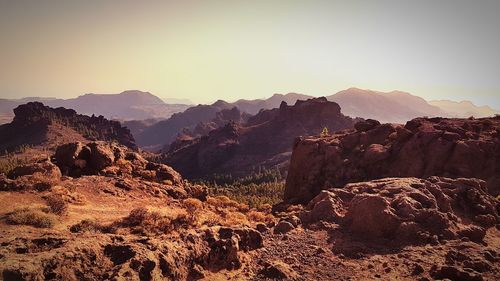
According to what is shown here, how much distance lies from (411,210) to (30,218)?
1754 centimetres

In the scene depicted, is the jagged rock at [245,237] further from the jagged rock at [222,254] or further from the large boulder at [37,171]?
the large boulder at [37,171]

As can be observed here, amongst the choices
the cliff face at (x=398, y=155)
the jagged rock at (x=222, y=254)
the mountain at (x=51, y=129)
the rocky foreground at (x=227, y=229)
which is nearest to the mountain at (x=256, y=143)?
the mountain at (x=51, y=129)

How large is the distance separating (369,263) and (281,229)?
15.2ft

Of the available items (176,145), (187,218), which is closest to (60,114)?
(176,145)

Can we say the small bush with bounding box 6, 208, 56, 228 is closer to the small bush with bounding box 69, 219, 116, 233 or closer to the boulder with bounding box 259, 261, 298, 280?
the small bush with bounding box 69, 219, 116, 233

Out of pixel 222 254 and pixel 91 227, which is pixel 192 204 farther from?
pixel 222 254

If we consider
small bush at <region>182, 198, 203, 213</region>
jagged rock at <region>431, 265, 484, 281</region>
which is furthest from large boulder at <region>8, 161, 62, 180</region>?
jagged rock at <region>431, 265, 484, 281</region>

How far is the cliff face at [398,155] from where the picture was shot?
30.0 m

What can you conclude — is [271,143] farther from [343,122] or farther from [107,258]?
[107,258]

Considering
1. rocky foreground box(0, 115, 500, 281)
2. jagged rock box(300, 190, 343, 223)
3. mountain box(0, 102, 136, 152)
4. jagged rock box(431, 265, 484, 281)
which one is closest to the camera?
rocky foreground box(0, 115, 500, 281)

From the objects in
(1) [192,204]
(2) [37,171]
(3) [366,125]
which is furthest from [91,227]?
(3) [366,125]

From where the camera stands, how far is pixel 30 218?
48.7 ft

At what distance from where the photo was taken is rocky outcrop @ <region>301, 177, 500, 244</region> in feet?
54.5

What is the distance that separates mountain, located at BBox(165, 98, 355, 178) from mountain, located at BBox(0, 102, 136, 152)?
1386 inches
